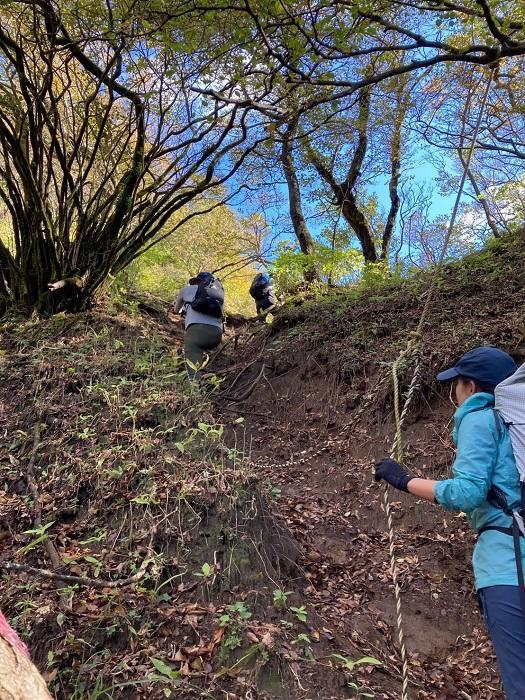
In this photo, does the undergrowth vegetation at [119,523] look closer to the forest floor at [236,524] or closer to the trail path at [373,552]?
the forest floor at [236,524]

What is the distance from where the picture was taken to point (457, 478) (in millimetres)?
1954

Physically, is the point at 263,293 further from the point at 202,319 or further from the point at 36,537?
the point at 36,537

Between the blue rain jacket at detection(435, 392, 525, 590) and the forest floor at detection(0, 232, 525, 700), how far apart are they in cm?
131

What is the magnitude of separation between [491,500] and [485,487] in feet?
0.39

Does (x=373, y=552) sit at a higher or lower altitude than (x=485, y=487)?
lower

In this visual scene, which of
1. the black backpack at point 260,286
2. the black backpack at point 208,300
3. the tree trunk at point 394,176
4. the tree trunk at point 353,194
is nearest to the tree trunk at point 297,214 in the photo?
the tree trunk at point 353,194

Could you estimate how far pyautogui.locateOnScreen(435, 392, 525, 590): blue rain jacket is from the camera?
6.23 feet

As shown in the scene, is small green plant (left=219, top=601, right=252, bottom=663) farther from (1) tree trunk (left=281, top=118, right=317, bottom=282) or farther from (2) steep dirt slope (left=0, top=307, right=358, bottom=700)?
(1) tree trunk (left=281, top=118, right=317, bottom=282)

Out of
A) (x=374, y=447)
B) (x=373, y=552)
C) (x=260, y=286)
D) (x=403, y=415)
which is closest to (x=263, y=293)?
(x=260, y=286)

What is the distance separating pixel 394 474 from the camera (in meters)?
2.32

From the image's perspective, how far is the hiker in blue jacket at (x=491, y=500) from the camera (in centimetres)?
182

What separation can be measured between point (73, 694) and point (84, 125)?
790 cm

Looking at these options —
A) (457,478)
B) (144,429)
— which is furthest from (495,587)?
(144,429)

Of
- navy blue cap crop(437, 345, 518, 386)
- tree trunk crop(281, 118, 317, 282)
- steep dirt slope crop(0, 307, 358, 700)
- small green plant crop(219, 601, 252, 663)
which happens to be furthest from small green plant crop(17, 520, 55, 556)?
tree trunk crop(281, 118, 317, 282)
